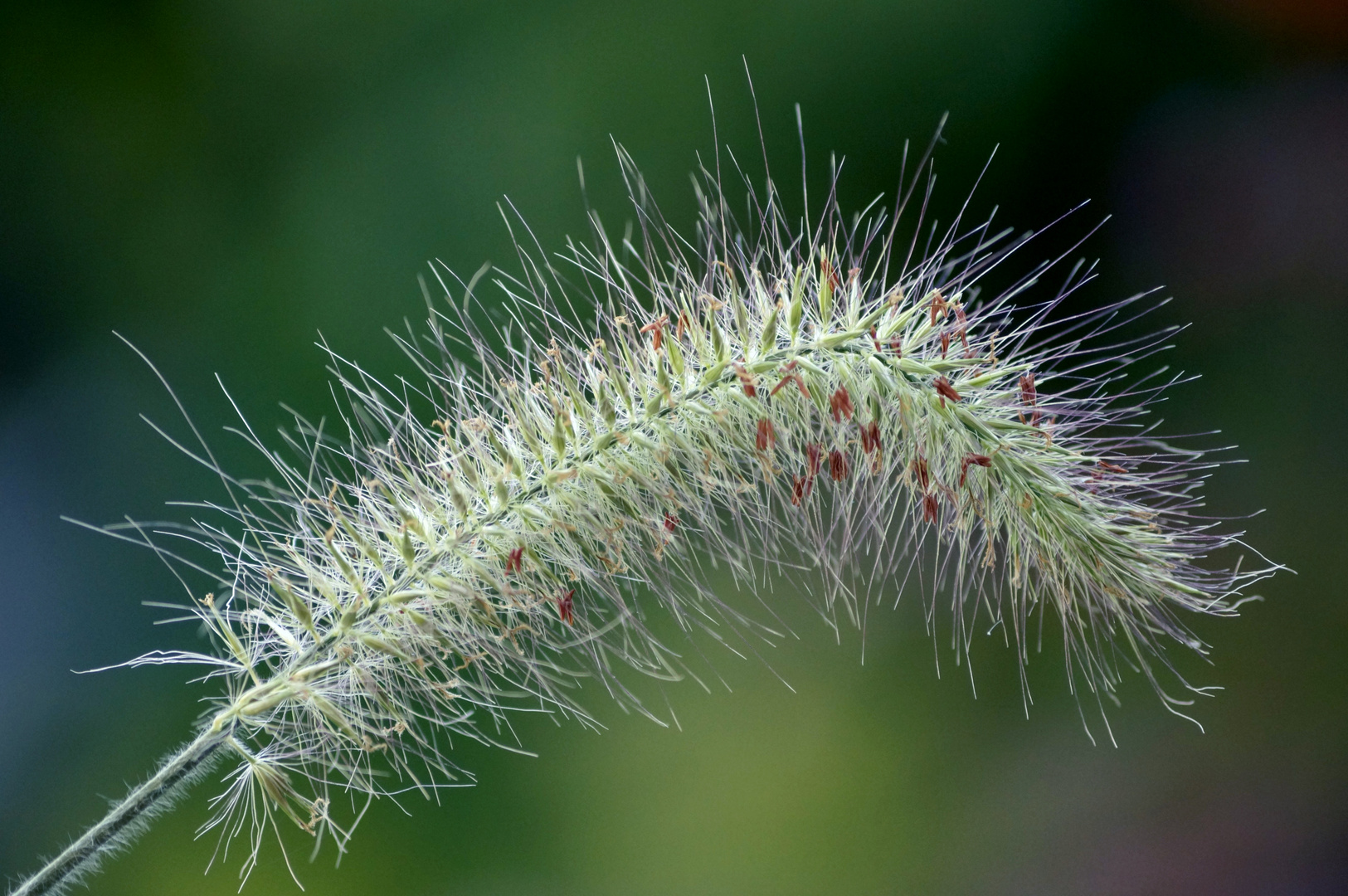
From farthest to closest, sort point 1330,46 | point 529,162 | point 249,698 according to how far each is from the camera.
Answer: point 529,162, point 1330,46, point 249,698

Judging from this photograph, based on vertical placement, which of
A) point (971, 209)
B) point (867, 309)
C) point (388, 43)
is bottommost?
point (867, 309)

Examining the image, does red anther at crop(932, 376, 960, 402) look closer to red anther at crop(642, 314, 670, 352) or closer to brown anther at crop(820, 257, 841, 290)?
brown anther at crop(820, 257, 841, 290)

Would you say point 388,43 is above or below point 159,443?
above

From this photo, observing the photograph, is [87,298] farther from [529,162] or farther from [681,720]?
[681,720]

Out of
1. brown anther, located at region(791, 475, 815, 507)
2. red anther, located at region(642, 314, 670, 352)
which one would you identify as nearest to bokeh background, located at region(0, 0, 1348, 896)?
brown anther, located at region(791, 475, 815, 507)

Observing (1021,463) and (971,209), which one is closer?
(1021,463)

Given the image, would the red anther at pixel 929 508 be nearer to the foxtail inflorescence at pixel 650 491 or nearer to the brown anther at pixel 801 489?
the foxtail inflorescence at pixel 650 491

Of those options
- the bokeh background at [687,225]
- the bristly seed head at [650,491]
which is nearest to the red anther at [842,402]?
the bristly seed head at [650,491]

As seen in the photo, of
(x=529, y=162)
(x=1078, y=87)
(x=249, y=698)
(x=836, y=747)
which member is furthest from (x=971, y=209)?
(x=249, y=698)
